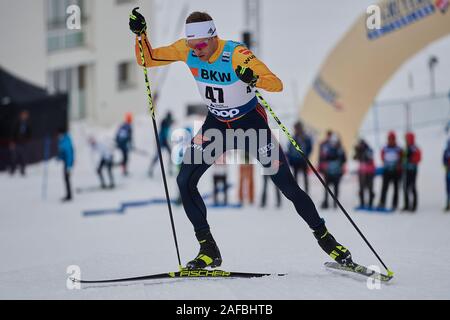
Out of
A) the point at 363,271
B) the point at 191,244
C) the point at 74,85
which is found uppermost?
the point at 74,85

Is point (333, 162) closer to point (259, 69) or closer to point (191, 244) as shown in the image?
point (191, 244)

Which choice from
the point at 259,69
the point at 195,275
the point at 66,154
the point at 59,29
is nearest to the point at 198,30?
the point at 259,69

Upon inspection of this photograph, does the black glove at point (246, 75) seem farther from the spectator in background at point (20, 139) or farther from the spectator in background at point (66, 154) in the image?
the spectator in background at point (20, 139)

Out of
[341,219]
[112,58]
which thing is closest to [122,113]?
[112,58]

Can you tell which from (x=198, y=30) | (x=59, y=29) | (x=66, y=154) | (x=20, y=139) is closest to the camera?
(x=198, y=30)

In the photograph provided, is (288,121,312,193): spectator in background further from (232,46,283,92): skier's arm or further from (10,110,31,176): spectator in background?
(232,46,283,92): skier's arm

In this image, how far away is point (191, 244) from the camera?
869 cm

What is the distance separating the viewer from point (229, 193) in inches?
601

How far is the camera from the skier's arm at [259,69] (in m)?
5.17

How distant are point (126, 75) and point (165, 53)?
56.2ft

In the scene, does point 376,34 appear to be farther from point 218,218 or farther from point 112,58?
point 112,58

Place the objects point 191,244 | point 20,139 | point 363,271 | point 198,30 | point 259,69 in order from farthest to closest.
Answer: point 20,139 → point 191,244 → point 363,271 → point 198,30 → point 259,69

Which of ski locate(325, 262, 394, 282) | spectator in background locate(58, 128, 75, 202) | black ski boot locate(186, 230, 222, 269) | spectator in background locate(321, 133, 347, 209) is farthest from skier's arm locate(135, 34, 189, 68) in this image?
spectator in background locate(58, 128, 75, 202)
